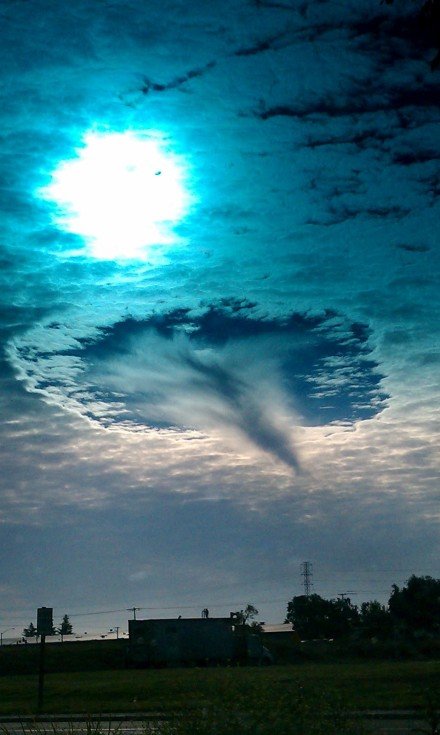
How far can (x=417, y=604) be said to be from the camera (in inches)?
3888

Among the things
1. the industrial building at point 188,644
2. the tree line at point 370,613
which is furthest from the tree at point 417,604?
the industrial building at point 188,644

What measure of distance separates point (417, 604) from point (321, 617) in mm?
12719

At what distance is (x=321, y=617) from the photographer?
103125 millimetres

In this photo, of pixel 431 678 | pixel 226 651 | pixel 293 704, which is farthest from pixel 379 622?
pixel 293 704

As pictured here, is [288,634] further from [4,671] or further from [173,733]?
[173,733]

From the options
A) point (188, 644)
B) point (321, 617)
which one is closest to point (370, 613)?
point (321, 617)

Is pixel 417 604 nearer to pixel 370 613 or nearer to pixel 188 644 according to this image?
pixel 370 613

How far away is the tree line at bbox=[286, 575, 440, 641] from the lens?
95.4 metres

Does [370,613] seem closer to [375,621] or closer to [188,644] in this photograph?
[375,621]

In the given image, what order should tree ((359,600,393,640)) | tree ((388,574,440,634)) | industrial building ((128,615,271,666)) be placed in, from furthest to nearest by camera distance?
1. tree ((388,574,440,634))
2. tree ((359,600,393,640))
3. industrial building ((128,615,271,666))

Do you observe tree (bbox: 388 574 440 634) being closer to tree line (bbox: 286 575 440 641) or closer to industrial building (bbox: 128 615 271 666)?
tree line (bbox: 286 575 440 641)

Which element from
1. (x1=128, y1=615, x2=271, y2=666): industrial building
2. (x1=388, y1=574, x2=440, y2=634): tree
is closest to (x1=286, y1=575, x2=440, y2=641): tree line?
(x1=388, y1=574, x2=440, y2=634): tree

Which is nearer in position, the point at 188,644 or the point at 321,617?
the point at 188,644

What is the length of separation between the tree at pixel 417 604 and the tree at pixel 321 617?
613cm
